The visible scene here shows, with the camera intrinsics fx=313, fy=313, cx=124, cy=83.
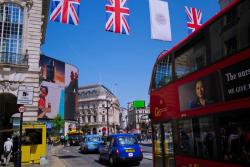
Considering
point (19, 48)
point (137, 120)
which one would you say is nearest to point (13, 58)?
point (19, 48)

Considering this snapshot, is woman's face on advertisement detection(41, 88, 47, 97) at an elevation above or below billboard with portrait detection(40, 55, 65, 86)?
below

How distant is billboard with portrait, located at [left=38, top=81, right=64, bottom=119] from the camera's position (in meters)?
74.5

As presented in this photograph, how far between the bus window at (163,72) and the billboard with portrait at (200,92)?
1.06 m

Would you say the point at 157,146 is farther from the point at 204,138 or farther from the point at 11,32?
the point at 11,32

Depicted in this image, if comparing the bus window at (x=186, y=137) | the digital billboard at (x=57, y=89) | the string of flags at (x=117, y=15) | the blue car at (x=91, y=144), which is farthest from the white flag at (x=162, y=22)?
the digital billboard at (x=57, y=89)

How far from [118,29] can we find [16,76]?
426 inches

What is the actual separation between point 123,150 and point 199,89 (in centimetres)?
1072

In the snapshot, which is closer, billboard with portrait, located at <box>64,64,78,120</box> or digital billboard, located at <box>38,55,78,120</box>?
digital billboard, located at <box>38,55,78,120</box>

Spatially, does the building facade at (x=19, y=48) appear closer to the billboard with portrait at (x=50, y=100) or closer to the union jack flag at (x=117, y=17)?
the union jack flag at (x=117, y=17)

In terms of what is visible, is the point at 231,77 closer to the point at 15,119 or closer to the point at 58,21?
the point at 58,21

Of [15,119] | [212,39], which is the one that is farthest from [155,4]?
[15,119]

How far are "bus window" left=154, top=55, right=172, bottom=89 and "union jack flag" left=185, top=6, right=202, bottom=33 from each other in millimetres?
7802

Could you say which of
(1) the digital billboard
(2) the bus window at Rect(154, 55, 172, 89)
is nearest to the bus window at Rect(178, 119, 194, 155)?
(2) the bus window at Rect(154, 55, 172, 89)

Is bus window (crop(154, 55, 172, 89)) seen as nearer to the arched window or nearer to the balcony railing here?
the balcony railing
